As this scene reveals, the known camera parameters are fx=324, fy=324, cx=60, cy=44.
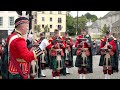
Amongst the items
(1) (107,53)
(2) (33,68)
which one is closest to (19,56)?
(2) (33,68)

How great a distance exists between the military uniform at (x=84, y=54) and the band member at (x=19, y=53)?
19.0 feet

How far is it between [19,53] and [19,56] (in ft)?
0.20

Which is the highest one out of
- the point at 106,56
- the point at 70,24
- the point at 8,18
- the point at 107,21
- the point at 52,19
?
the point at 107,21

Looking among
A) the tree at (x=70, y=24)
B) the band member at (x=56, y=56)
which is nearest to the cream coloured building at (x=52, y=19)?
the tree at (x=70, y=24)

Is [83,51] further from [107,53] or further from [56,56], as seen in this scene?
[56,56]

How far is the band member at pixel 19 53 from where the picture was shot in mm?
4582

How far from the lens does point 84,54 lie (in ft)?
35.0

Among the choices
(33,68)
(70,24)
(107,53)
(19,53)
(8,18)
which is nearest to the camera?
(19,53)
